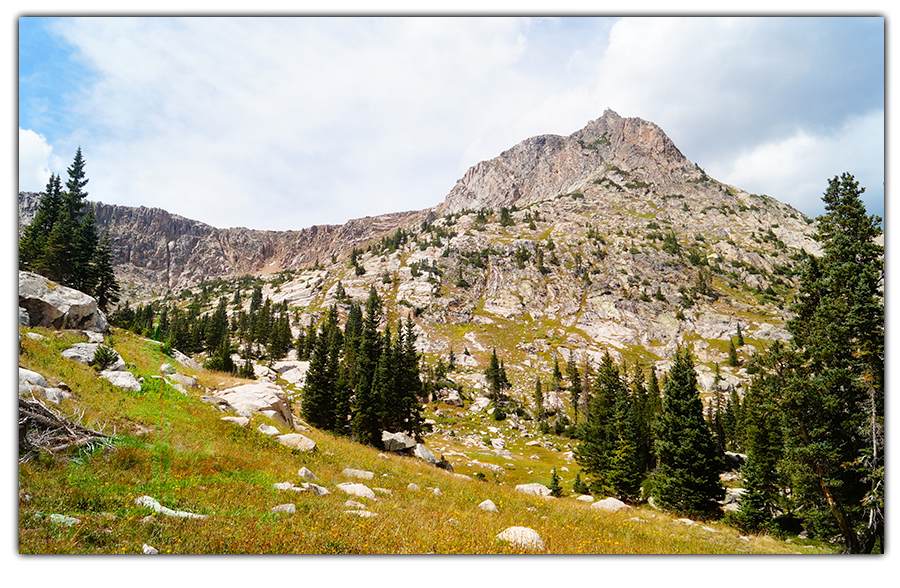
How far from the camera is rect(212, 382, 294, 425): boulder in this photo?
2568 cm

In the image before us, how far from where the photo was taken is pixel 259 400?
2684 cm

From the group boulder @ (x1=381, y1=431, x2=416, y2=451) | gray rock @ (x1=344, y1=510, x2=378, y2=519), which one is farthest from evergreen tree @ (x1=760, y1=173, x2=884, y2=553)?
boulder @ (x1=381, y1=431, x2=416, y2=451)

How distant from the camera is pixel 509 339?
151625 mm

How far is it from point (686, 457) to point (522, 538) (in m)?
31.0

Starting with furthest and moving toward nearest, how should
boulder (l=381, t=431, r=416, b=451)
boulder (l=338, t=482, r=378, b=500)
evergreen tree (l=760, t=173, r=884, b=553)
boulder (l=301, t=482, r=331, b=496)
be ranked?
1. boulder (l=381, t=431, r=416, b=451)
2. boulder (l=338, t=482, r=378, b=500)
3. evergreen tree (l=760, t=173, r=884, b=553)
4. boulder (l=301, t=482, r=331, b=496)

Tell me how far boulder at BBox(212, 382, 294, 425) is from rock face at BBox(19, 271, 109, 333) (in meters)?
10.3

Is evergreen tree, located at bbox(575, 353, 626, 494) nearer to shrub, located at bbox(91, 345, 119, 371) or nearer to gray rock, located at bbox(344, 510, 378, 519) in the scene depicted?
gray rock, located at bbox(344, 510, 378, 519)

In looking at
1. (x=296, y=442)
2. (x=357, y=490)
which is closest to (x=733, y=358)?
(x=296, y=442)

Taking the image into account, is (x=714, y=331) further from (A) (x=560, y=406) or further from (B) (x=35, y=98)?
(B) (x=35, y=98)

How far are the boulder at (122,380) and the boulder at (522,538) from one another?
17855mm

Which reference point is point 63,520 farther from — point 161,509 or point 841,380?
point 841,380

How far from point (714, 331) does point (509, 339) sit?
8996 cm
